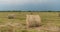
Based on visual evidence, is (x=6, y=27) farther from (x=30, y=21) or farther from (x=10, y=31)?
(x=30, y=21)

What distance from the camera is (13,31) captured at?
426 inches

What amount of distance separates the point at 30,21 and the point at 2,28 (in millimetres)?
4447

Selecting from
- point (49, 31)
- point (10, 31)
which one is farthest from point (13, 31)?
point (49, 31)

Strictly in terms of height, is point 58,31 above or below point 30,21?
below

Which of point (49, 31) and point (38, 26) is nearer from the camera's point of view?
point (49, 31)

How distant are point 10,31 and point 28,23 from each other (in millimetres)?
4312

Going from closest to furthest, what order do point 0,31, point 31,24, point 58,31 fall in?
point 0,31
point 58,31
point 31,24

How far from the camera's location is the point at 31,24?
14812 millimetres

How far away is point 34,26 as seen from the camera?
49.4ft

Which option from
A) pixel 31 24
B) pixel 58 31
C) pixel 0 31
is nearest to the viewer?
pixel 0 31

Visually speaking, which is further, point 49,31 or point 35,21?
point 35,21

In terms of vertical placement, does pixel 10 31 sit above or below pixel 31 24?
below

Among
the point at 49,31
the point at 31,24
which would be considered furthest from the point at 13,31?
the point at 31,24

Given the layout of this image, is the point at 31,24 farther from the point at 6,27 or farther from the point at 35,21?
the point at 6,27
